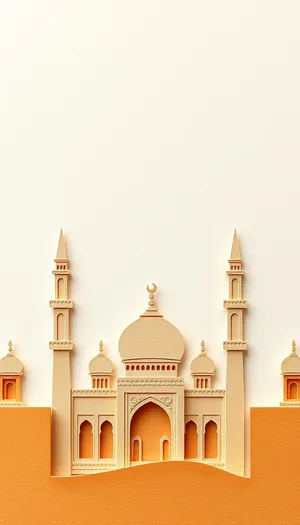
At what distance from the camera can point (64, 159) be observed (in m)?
2.23

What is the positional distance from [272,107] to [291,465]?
1.08m

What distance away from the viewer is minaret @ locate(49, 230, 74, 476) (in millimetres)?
2129

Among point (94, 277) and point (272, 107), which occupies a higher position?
point (272, 107)

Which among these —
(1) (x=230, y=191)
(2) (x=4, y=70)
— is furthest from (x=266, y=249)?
(2) (x=4, y=70)

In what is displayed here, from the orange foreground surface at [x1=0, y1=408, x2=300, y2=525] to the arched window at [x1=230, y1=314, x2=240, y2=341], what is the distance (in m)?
0.31

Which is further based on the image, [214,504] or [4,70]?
[4,70]

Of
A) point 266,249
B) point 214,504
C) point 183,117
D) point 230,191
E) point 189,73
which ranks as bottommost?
point 214,504

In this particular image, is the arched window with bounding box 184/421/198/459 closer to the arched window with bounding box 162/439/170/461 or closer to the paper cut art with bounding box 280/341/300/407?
the arched window with bounding box 162/439/170/461

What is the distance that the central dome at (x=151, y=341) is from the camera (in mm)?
2143

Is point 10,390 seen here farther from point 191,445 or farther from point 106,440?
point 191,445

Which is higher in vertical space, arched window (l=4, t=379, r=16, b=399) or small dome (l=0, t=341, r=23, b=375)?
small dome (l=0, t=341, r=23, b=375)

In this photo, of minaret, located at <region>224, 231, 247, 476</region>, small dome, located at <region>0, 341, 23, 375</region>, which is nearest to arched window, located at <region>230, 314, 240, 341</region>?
minaret, located at <region>224, 231, 247, 476</region>

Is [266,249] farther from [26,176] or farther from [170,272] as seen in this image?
[26,176]

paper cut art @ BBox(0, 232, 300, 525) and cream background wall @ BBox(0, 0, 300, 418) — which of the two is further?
cream background wall @ BBox(0, 0, 300, 418)
